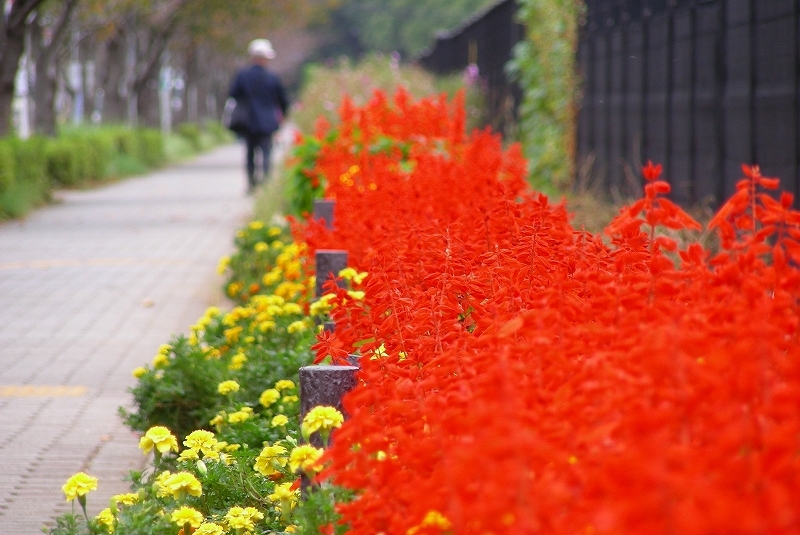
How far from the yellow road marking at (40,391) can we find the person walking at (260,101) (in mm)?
12195

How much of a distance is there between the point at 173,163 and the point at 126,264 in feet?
85.0

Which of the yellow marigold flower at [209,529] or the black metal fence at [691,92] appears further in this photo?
the black metal fence at [691,92]

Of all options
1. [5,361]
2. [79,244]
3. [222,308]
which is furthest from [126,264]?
[5,361]

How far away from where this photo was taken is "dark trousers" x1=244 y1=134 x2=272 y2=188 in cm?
1922

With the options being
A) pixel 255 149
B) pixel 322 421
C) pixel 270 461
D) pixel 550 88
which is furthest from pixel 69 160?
pixel 322 421

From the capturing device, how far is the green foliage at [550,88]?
1477 centimetres

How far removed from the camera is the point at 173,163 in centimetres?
3744

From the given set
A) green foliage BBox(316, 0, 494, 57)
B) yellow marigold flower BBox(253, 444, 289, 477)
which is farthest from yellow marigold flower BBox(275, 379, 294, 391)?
green foliage BBox(316, 0, 494, 57)

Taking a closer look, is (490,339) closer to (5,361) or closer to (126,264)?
(5,361)

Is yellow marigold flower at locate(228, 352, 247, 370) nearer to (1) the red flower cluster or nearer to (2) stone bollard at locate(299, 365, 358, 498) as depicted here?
(1) the red flower cluster

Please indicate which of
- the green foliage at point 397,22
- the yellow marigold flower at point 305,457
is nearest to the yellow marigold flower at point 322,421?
the yellow marigold flower at point 305,457

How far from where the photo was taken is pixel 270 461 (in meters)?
3.59

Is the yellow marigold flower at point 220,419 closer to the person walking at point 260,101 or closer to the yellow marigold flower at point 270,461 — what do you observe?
the yellow marigold flower at point 270,461

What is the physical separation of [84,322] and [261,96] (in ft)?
35.0
